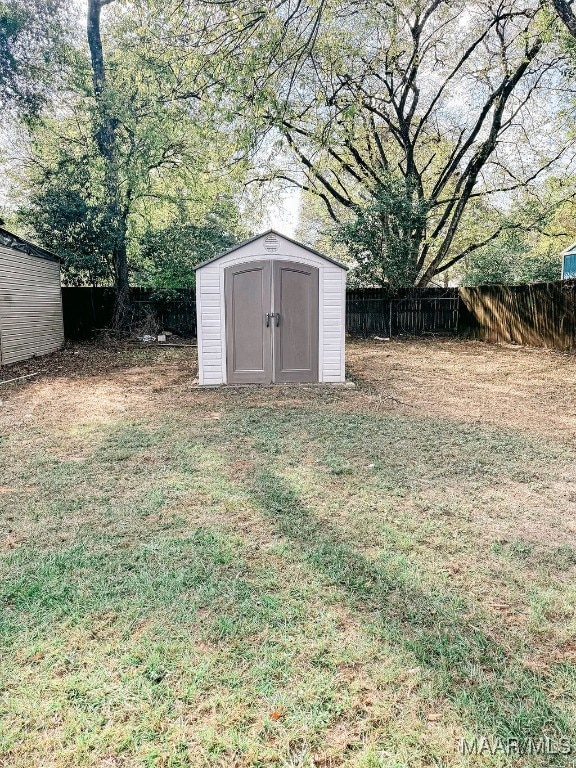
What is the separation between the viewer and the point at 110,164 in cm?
1164

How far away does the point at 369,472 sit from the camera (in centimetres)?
365

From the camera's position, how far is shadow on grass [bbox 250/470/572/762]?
4.90ft

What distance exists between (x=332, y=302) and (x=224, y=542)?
522cm

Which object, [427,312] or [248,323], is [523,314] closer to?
[427,312]

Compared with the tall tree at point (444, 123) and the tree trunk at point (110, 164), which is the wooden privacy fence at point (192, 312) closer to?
the tree trunk at point (110, 164)

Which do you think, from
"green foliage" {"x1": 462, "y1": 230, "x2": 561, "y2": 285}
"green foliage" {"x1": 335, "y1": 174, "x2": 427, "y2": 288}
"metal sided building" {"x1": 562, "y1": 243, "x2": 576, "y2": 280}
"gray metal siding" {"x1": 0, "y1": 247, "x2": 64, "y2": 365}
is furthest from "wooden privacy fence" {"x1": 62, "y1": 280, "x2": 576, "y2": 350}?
"metal sided building" {"x1": 562, "y1": 243, "x2": 576, "y2": 280}

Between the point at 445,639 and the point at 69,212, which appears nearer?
the point at 445,639

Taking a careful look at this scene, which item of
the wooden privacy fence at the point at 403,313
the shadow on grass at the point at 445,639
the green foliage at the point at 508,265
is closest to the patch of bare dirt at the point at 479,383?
the shadow on grass at the point at 445,639

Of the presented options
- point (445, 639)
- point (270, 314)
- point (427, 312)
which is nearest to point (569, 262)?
point (427, 312)

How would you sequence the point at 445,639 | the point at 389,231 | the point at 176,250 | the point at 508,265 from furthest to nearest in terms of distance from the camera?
the point at 508,265 < the point at 389,231 < the point at 176,250 < the point at 445,639

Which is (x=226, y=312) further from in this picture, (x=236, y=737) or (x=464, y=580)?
(x=236, y=737)

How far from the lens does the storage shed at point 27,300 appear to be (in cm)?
896

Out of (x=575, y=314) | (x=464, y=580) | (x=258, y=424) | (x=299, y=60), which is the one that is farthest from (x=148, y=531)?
(x=575, y=314)

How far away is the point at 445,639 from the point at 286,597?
0.65 metres
